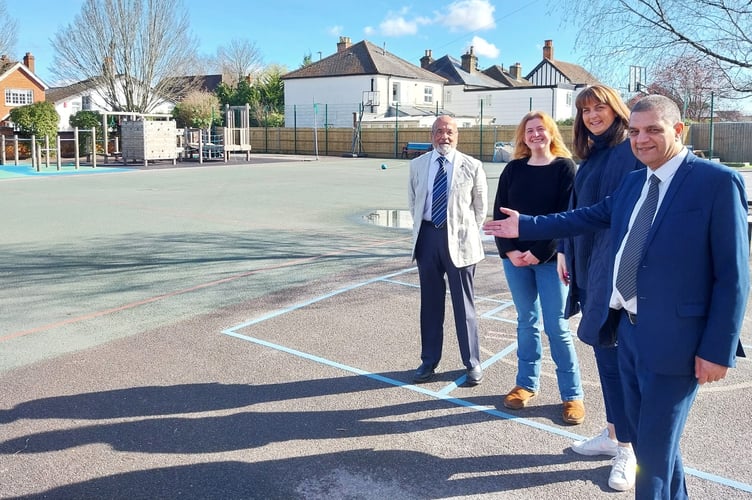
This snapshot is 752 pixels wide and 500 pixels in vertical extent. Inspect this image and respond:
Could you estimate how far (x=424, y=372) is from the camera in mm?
4922

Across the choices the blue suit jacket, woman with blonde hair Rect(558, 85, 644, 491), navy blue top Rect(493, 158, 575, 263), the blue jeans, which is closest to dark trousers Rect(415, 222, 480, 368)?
the blue jeans

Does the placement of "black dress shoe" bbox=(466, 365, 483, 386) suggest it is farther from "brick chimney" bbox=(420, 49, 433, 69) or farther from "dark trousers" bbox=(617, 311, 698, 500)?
"brick chimney" bbox=(420, 49, 433, 69)

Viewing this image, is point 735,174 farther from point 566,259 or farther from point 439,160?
point 439,160

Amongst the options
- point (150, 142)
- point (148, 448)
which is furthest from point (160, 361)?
point (150, 142)

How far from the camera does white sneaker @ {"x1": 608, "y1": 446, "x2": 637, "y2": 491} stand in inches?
135

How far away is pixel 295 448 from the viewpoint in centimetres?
387

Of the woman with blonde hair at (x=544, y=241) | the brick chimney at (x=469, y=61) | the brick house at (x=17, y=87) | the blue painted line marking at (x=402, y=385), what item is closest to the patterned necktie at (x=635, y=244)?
the woman with blonde hair at (x=544, y=241)

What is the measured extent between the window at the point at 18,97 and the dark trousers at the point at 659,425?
190ft

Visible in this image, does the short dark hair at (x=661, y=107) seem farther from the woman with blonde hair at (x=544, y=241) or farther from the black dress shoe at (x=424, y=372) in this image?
the black dress shoe at (x=424, y=372)

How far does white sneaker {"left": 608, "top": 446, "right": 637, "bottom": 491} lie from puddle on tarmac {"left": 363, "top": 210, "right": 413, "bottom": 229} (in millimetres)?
9073

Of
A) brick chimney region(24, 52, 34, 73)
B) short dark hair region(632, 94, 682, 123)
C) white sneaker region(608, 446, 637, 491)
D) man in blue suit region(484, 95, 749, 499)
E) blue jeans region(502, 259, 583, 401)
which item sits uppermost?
brick chimney region(24, 52, 34, 73)

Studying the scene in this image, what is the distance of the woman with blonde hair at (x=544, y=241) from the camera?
4.29m

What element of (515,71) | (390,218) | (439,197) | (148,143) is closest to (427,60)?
(515,71)

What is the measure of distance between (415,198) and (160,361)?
2.37 m
